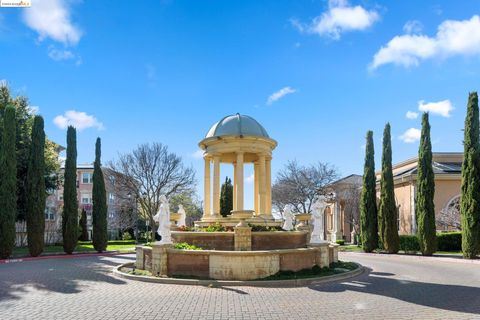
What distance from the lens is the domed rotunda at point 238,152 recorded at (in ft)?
65.5

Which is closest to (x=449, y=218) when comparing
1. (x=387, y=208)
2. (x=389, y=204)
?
(x=389, y=204)

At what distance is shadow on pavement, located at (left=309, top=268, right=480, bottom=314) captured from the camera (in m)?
9.84

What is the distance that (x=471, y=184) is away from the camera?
2333 cm

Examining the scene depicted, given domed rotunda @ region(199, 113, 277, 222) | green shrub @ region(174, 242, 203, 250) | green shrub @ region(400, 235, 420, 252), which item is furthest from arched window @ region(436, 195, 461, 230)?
green shrub @ region(174, 242, 203, 250)

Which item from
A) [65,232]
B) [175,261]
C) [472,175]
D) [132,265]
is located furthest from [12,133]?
[472,175]

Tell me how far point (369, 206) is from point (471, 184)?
8.49m

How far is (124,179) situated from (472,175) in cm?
3058

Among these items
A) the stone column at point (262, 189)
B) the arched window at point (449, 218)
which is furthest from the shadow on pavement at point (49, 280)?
the arched window at point (449, 218)

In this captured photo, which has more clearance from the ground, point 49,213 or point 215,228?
point 49,213

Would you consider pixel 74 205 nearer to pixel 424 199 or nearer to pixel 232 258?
pixel 232 258

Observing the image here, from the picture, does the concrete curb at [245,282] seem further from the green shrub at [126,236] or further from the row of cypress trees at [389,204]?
the green shrub at [126,236]

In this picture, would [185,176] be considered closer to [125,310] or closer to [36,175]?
[36,175]

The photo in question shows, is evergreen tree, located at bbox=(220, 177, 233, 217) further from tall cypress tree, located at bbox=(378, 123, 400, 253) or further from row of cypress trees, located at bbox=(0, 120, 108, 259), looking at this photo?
tall cypress tree, located at bbox=(378, 123, 400, 253)

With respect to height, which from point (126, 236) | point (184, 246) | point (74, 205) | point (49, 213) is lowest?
point (126, 236)
